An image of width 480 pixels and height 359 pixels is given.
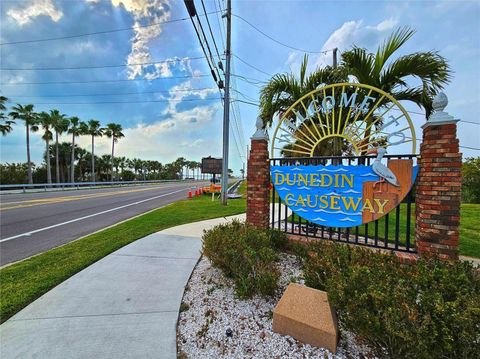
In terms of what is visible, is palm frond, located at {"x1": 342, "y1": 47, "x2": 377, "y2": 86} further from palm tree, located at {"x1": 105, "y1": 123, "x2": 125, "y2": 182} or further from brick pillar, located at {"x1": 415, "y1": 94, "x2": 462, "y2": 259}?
palm tree, located at {"x1": 105, "y1": 123, "x2": 125, "y2": 182}

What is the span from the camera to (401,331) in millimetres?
1704

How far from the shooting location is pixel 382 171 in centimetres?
Answer: 359

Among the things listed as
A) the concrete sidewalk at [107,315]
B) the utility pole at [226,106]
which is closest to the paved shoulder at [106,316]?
the concrete sidewalk at [107,315]

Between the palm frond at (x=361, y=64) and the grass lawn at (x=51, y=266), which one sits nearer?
the grass lawn at (x=51, y=266)

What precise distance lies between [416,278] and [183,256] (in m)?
3.72

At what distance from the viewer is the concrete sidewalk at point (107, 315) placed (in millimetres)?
2166

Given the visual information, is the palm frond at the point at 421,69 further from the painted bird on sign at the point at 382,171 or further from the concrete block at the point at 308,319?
the concrete block at the point at 308,319

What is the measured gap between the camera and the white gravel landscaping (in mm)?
2103

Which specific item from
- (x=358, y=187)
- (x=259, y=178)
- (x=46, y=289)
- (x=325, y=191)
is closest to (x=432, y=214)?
(x=358, y=187)

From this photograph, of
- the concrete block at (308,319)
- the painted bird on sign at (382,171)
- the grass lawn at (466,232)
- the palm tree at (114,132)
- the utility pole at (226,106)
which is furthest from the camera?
the palm tree at (114,132)

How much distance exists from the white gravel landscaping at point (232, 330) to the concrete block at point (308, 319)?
7cm

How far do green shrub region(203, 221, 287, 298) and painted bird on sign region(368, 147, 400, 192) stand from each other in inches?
76.2

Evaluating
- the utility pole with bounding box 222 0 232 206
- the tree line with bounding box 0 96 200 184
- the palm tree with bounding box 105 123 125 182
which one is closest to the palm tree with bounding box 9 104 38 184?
the tree line with bounding box 0 96 200 184

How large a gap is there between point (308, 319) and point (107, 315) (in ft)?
7.51
